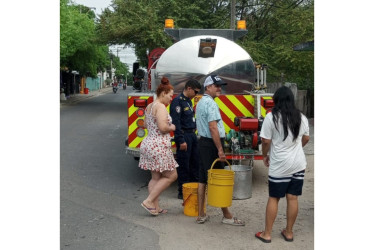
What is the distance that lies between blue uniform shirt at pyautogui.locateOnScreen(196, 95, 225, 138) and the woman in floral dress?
1.39 ft

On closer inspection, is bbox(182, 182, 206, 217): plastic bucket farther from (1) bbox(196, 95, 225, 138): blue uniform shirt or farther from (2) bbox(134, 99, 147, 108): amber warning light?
(2) bbox(134, 99, 147, 108): amber warning light

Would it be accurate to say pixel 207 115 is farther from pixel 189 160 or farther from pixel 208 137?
pixel 189 160

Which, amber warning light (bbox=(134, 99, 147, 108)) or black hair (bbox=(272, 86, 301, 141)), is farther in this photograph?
amber warning light (bbox=(134, 99, 147, 108))

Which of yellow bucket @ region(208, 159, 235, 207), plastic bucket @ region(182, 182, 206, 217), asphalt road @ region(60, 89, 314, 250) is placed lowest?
asphalt road @ region(60, 89, 314, 250)

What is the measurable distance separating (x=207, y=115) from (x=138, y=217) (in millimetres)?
1615

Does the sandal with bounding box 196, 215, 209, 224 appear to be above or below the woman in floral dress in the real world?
below

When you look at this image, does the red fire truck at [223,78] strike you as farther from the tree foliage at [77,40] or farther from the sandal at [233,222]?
the tree foliage at [77,40]

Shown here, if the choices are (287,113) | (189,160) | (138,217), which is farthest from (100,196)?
(287,113)

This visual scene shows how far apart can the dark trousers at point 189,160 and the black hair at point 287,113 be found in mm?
1908

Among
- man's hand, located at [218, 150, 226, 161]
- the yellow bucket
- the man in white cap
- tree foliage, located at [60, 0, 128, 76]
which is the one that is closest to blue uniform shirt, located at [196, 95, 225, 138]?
the man in white cap

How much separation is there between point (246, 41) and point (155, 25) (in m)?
5.18

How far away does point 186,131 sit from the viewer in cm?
627

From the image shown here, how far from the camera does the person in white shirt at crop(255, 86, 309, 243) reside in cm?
461

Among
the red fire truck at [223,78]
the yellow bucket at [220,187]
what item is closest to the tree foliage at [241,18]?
the red fire truck at [223,78]
